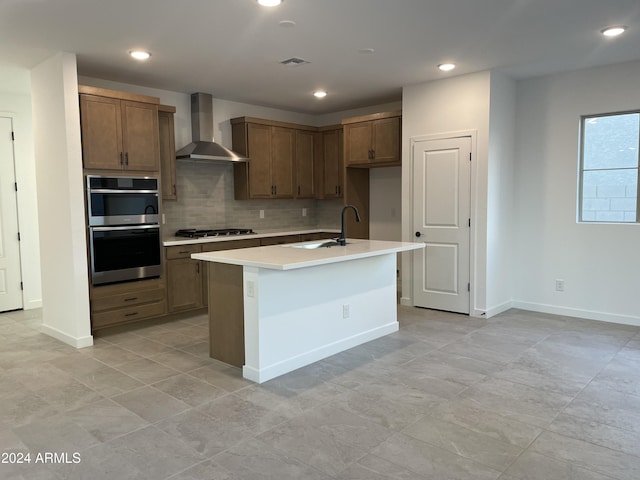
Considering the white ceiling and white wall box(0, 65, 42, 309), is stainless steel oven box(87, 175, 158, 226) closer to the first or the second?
the white ceiling

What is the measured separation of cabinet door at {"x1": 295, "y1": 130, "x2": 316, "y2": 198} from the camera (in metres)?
7.05

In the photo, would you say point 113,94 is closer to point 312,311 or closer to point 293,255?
point 293,255

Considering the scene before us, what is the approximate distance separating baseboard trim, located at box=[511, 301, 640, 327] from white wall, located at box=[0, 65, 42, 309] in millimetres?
6047

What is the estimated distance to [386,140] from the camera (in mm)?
6129

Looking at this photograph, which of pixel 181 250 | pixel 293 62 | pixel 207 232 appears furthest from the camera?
pixel 207 232

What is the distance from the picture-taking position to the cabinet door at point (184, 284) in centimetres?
533

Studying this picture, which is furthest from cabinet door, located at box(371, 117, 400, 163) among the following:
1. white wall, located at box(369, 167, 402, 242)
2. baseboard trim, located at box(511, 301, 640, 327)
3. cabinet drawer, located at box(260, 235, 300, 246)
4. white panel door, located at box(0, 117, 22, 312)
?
white panel door, located at box(0, 117, 22, 312)

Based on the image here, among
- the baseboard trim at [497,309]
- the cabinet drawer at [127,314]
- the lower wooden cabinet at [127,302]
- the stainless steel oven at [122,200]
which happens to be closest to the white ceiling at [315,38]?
the stainless steel oven at [122,200]

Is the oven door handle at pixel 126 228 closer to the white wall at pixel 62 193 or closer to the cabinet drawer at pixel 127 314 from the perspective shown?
the white wall at pixel 62 193

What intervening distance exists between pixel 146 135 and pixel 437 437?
4.04m

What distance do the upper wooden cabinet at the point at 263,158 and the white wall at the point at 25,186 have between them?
99.2 inches

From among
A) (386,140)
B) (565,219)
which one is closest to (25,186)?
(386,140)

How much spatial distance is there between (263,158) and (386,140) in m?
1.70

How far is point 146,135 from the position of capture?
5.01 metres
